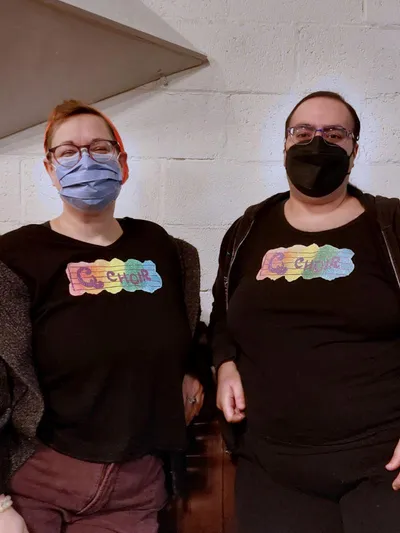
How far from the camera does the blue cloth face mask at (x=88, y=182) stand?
3.84ft

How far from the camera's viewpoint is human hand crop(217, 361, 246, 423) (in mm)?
1190

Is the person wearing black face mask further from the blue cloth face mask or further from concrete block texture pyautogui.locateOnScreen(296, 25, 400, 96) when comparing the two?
concrete block texture pyautogui.locateOnScreen(296, 25, 400, 96)

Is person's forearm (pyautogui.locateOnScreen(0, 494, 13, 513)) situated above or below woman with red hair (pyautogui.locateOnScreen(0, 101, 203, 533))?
below

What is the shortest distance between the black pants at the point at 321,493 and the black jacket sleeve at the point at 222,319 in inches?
7.8

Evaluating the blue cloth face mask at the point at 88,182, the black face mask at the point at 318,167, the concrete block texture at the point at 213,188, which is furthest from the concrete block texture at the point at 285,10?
the blue cloth face mask at the point at 88,182

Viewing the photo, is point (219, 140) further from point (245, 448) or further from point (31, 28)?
point (245, 448)

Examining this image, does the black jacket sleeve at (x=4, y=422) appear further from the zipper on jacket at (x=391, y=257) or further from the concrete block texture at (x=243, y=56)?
the concrete block texture at (x=243, y=56)

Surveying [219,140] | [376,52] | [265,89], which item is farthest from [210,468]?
[376,52]

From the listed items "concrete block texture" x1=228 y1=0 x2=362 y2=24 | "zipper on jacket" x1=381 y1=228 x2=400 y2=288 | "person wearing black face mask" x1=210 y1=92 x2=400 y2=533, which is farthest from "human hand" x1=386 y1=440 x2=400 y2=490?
"concrete block texture" x1=228 y1=0 x2=362 y2=24

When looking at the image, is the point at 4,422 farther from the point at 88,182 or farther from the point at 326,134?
the point at 326,134

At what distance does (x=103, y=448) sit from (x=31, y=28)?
38.8 inches

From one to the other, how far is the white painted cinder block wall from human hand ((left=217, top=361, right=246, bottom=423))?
638 mm

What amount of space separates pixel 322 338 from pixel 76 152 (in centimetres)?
63

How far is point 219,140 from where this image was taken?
1730 mm
